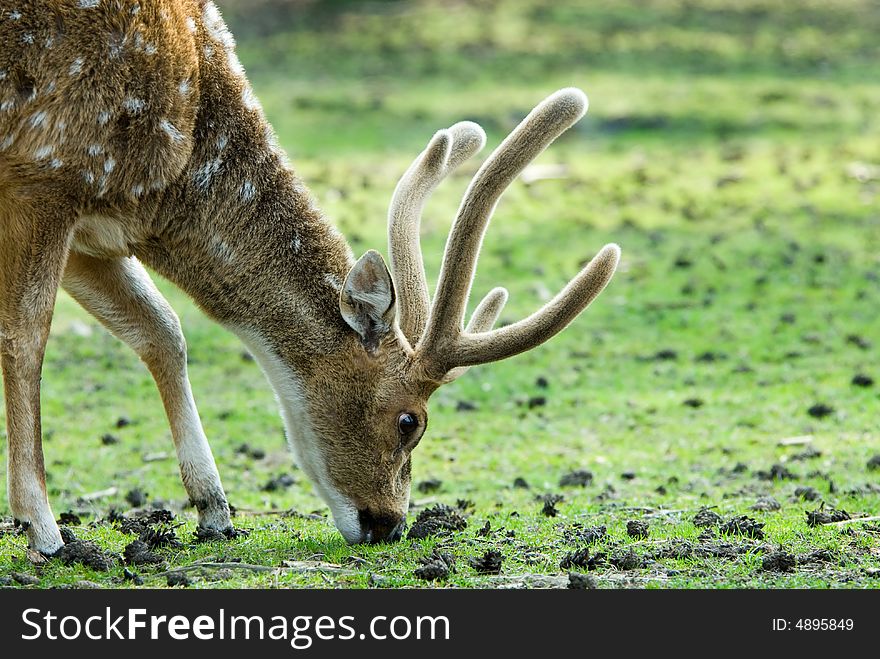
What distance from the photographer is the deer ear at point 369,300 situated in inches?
254

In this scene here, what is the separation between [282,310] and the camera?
6789mm

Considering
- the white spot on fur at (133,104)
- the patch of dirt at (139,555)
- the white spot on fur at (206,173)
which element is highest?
the white spot on fur at (133,104)

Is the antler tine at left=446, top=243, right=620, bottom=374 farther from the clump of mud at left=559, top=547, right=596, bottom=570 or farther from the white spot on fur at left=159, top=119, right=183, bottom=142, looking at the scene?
the white spot on fur at left=159, top=119, right=183, bottom=142

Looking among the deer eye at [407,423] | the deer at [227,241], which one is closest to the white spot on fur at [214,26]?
the deer at [227,241]

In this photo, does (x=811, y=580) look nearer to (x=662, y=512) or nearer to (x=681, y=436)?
(x=662, y=512)

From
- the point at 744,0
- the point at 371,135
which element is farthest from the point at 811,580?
the point at 744,0

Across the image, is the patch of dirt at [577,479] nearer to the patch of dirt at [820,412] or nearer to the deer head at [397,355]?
the patch of dirt at [820,412]

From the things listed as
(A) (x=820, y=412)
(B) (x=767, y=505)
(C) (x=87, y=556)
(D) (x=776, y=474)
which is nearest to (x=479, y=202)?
(C) (x=87, y=556)

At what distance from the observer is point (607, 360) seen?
12.4m

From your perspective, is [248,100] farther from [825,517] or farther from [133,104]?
[825,517]

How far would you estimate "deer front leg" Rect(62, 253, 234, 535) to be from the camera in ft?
23.8

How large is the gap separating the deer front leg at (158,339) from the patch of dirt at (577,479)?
2.75 meters

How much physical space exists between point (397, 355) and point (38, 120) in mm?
2073
